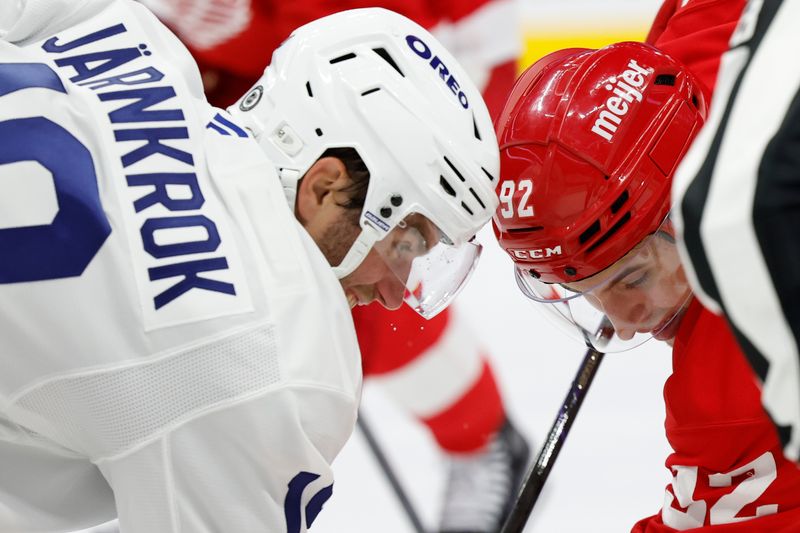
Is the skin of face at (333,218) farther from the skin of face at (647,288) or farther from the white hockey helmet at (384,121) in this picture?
the skin of face at (647,288)

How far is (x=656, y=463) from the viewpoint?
8.81ft

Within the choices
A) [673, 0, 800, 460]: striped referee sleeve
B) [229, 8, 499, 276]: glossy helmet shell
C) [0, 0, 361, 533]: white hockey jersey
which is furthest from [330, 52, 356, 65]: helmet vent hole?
[673, 0, 800, 460]: striped referee sleeve

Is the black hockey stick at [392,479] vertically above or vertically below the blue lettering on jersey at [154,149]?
below

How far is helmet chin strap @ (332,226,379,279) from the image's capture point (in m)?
1.56

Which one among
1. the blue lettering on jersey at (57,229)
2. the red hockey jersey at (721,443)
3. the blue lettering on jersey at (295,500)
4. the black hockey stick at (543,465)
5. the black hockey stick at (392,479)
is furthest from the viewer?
the black hockey stick at (392,479)

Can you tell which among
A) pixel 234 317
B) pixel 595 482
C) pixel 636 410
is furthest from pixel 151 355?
pixel 636 410

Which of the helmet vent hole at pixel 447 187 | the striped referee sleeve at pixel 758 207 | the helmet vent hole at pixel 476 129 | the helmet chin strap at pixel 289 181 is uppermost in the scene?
the striped referee sleeve at pixel 758 207

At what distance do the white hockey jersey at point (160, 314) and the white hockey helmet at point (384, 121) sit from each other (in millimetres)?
155

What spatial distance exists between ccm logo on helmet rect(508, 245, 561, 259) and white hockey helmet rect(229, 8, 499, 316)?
Result: 0.09 metres

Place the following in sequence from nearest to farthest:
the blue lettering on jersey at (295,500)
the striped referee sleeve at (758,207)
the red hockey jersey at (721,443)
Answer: the striped referee sleeve at (758,207) → the blue lettering on jersey at (295,500) → the red hockey jersey at (721,443)

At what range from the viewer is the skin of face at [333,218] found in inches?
59.8

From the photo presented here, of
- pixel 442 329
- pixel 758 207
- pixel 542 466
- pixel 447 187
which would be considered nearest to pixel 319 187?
pixel 447 187

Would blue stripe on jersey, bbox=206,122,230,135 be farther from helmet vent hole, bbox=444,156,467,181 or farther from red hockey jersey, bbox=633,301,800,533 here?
red hockey jersey, bbox=633,301,800,533

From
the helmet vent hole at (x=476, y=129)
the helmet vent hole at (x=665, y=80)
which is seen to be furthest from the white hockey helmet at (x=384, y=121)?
the helmet vent hole at (x=665, y=80)
